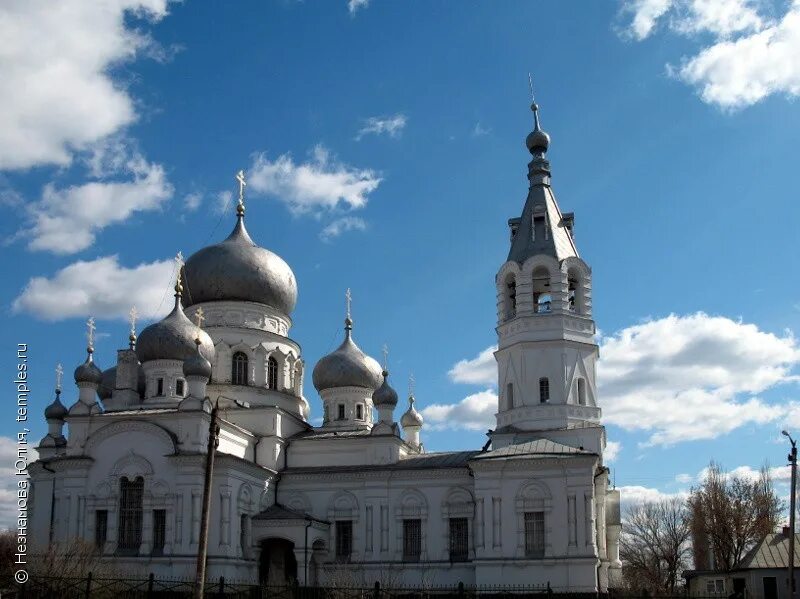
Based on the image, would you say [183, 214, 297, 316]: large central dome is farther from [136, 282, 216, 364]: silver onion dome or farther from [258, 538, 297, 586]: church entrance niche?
[258, 538, 297, 586]: church entrance niche

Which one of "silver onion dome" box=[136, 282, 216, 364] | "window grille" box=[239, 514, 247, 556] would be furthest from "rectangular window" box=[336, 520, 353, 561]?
"silver onion dome" box=[136, 282, 216, 364]

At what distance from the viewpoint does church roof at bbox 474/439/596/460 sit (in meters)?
27.9

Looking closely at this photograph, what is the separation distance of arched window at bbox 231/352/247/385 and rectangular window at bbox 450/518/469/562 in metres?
9.31

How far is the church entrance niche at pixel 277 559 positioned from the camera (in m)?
30.1

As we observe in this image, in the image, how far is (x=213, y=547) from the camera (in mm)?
27203

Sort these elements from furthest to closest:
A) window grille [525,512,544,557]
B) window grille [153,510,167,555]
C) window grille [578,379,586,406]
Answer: window grille [578,379,586,406]
window grille [525,512,544,557]
window grille [153,510,167,555]

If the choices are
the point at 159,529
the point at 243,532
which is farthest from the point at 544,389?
the point at 159,529

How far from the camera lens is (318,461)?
105 ft

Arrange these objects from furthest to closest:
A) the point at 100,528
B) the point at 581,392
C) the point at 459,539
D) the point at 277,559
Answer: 1. the point at 581,392
2. the point at 277,559
3. the point at 459,539
4. the point at 100,528

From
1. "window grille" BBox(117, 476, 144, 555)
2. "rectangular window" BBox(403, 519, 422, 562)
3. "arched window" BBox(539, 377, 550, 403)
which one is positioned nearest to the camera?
"window grille" BBox(117, 476, 144, 555)

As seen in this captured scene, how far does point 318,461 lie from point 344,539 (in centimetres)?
293

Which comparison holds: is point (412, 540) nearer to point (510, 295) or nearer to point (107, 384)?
point (510, 295)

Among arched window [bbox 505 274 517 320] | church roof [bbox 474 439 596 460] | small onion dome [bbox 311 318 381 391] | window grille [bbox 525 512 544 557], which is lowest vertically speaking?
window grille [bbox 525 512 544 557]

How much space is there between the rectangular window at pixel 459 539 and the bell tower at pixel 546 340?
2714mm
